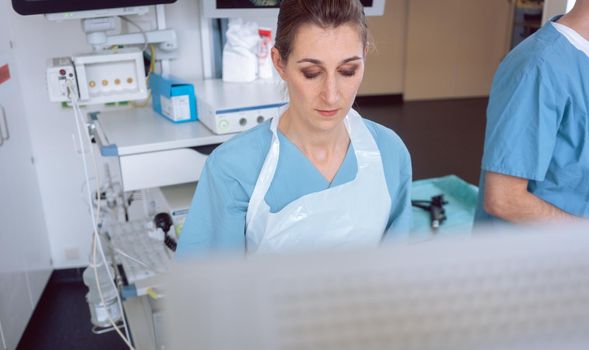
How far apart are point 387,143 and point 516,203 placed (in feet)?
1.08

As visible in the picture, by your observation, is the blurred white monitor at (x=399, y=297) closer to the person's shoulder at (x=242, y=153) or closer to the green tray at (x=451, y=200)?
the person's shoulder at (x=242, y=153)

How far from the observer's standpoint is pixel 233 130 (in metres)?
1.88

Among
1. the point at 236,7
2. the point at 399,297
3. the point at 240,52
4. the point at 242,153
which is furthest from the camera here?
the point at 240,52

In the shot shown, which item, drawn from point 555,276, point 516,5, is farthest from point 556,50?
point 516,5

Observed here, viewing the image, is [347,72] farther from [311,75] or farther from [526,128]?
[526,128]

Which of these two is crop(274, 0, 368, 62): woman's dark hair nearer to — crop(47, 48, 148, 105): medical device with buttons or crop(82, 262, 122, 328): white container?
crop(47, 48, 148, 105): medical device with buttons

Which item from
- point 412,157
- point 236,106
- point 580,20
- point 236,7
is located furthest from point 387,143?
point 412,157

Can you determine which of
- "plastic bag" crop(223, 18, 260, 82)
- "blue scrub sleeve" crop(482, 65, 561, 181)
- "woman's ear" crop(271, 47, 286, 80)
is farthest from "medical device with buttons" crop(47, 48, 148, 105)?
"blue scrub sleeve" crop(482, 65, 561, 181)

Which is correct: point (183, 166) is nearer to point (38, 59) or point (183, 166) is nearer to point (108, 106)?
point (108, 106)

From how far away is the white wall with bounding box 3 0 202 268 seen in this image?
236 cm

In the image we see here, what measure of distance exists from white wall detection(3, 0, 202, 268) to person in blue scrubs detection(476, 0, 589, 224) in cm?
144

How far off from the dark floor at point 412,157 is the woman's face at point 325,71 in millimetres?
1718

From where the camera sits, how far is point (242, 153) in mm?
1142

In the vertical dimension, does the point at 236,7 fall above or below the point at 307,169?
above
